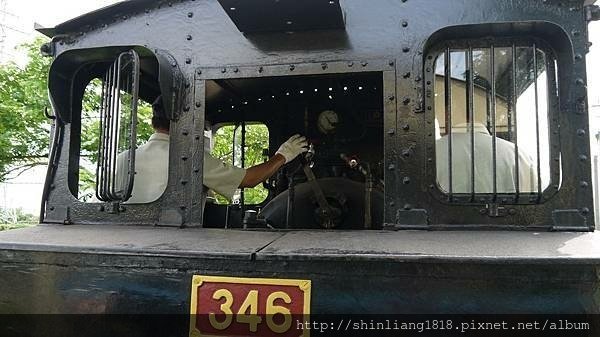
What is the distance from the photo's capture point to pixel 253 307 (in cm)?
153

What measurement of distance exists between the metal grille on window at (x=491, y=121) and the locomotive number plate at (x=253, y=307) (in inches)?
35.3

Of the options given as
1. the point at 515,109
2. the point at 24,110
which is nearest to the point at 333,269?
the point at 515,109

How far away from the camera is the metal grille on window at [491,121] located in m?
2.08

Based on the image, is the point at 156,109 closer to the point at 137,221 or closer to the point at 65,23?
the point at 65,23

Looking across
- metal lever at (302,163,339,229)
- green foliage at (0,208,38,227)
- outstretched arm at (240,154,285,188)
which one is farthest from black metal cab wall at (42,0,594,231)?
green foliage at (0,208,38,227)

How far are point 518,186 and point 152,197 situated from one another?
1.75 metres

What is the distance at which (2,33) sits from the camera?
14.3 metres

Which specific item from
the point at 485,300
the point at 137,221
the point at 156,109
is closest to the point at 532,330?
the point at 485,300

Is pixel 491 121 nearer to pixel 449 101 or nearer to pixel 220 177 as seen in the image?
pixel 449 101

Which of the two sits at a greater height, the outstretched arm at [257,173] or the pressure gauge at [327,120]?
the pressure gauge at [327,120]

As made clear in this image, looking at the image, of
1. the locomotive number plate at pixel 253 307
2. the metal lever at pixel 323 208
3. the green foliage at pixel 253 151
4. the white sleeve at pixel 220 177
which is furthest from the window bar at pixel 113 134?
the green foliage at pixel 253 151

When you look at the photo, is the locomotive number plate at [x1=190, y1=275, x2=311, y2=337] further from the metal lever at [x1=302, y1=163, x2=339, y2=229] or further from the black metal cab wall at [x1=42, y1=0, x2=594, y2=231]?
the metal lever at [x1=302, y1=163, x2=339, y2=229]

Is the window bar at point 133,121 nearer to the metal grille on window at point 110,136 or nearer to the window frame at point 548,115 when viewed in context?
the metal grille on window at point 110,136

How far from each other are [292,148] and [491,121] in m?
1.50
